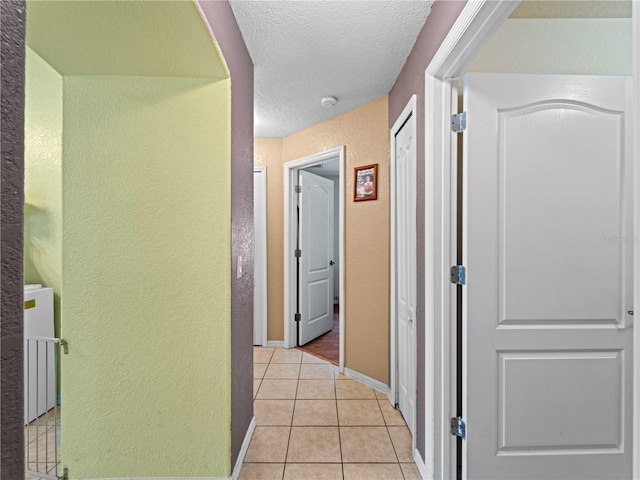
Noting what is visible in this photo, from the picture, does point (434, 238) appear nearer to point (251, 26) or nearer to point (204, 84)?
point (204, 84)

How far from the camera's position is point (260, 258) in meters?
3.59

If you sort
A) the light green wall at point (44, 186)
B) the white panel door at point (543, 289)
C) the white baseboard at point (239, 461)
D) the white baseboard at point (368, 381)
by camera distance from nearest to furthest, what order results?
the white panel door at point (543, 289) → the white baseboard at point (239, 461) → the light green wall at point (44, 186) → the white baseboard at point (368, 381)

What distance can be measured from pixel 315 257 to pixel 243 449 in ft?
7.71

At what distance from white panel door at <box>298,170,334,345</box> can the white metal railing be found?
219cm

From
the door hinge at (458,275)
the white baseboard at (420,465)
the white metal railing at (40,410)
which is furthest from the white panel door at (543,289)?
the white metal railing at (40,410)

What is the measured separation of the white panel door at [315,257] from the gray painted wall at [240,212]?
1.62m

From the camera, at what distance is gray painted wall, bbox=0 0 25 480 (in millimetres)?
348

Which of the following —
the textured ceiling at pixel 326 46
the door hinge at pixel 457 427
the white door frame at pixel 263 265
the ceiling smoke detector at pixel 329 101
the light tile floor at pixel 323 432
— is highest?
the textured ceiling at pixel 326 46

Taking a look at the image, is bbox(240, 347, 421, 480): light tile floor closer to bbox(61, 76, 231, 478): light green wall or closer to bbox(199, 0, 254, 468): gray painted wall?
bbox(199, 0, 254, 468): gray painted wall

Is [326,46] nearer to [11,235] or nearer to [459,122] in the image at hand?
[459,122]

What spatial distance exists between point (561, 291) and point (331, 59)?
72.5 inches

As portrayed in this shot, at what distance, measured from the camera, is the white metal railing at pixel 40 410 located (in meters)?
1.64

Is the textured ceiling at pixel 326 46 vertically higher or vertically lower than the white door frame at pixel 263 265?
higher

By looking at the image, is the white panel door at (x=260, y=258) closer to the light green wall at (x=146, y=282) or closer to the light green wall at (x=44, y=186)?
the light green wall at (x=44, y=186)
